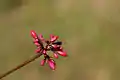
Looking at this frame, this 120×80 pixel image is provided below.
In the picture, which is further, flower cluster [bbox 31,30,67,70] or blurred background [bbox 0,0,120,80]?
blurred background [bbox 0,0,120,80]

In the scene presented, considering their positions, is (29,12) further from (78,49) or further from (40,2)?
(78,49)

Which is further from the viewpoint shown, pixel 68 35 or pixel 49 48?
pixel 68 35

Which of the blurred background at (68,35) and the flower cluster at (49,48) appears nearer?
the flower cluster at (49,48)

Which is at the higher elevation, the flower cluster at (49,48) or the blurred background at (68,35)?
the flower cluster at (49,48)

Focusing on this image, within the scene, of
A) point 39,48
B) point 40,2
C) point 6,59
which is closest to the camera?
point 39,48

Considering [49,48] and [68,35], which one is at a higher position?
[49,48]

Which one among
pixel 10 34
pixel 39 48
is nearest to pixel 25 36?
pixel 10 34

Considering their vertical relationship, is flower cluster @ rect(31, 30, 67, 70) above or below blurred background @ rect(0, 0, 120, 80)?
above

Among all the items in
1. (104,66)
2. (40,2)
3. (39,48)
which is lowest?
(104,66)
